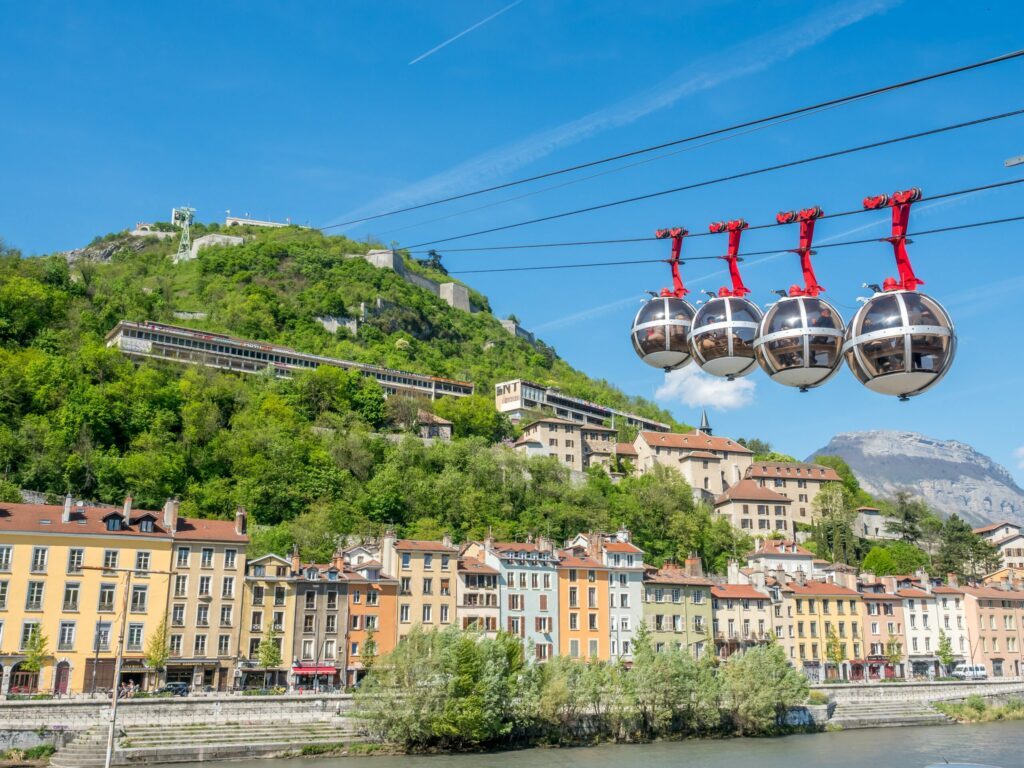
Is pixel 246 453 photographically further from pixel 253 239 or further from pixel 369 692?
pixel 253 239

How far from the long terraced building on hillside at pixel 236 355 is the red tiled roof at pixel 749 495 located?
3327cm

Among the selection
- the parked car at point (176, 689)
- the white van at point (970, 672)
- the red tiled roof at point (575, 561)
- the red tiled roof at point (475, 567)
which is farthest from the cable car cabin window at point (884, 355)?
the white van at point (970, 672)

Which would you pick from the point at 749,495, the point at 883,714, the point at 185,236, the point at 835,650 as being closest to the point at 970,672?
the point at 835,650

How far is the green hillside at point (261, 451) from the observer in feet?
250

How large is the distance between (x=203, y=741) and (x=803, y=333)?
131 ft

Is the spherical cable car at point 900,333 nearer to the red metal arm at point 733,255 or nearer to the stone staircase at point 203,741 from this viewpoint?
the red metal arm at point 733,255

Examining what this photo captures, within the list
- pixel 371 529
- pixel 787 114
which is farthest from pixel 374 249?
pixel 787 114

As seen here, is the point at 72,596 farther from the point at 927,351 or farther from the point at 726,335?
the point at 927,351

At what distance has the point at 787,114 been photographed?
473 inches

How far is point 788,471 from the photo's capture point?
114750 millimetres

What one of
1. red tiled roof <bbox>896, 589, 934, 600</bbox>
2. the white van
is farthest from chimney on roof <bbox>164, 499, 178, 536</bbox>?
the white van

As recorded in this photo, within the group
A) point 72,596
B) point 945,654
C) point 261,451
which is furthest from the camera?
point 261,451

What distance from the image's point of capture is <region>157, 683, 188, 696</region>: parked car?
4900cm

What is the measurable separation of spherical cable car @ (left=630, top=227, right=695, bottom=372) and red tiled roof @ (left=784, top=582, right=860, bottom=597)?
216 ft
